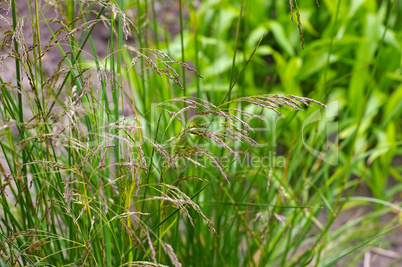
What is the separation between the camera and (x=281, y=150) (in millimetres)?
2258

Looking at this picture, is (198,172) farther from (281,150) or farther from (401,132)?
(401,132)

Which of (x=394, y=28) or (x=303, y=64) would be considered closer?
(x=303, y=64)

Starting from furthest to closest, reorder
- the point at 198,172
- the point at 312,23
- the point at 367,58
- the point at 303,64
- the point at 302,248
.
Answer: the point at 312,23 < the point at 303,64 < the point at 367,58 < the point at 302,248 < the point at 198,172

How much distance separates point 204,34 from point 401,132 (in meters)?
1.12

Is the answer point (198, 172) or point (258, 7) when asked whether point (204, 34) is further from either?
point (198, 172)

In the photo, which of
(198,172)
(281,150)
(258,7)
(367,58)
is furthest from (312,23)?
(198,172)

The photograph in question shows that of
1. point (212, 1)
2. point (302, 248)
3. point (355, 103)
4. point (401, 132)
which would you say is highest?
point (212, 1)

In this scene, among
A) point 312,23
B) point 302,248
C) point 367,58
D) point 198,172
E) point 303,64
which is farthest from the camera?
point 312,23

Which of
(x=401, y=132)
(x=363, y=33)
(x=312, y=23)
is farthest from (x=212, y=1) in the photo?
(x=401, y=132)

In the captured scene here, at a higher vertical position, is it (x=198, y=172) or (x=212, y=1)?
(x=212, y=1)

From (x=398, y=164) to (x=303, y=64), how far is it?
0.65 meters

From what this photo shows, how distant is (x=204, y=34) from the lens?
251 centimetres

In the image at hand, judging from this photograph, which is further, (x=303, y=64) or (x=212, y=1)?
(x=212, y=1)

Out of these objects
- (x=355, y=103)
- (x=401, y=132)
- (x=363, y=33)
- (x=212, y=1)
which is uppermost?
(x=212, y=1)
